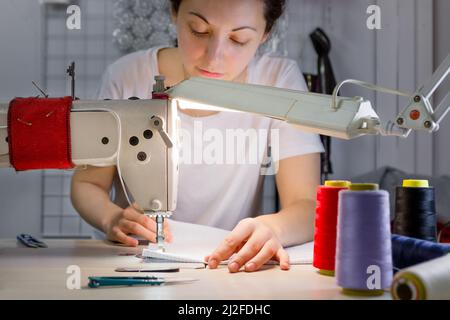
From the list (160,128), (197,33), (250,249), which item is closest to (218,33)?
(197,33)

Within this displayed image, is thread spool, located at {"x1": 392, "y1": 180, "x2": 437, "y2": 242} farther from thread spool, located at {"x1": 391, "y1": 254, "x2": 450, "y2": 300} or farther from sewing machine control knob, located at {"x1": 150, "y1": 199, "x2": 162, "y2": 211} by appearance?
sewing machine control knob, located at {"x1": 150, "y1": 199, "x2": 162, "y2": 211}

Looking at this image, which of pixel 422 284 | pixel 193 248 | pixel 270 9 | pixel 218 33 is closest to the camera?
pixel 422 284

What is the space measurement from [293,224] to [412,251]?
421 millimetres

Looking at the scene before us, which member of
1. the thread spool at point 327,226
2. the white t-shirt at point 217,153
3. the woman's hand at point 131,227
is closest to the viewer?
the thread spool at point 327,226

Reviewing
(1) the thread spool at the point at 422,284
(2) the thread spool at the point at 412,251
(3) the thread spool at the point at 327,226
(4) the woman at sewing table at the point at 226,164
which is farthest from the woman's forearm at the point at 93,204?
(1) the thread spool at the point at 422,284

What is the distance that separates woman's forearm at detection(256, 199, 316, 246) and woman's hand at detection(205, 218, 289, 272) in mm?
159

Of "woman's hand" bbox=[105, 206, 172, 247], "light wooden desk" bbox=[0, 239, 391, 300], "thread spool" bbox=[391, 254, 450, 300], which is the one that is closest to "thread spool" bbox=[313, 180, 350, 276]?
"light wooden desk" bbox=[0, 239, 391, 300]

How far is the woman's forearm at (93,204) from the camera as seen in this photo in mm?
1510

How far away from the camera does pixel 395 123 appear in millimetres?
946

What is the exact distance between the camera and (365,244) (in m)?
0.91

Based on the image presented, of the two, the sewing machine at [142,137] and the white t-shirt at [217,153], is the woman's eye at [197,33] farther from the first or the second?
the sewing machine at [142,137]

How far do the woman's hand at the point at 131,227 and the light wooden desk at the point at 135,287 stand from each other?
0.07 metres

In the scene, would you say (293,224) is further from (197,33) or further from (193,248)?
(197,33)

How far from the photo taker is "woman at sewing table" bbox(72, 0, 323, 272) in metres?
1.34
